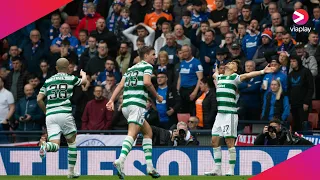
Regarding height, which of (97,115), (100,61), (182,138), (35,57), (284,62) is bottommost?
(182,138)

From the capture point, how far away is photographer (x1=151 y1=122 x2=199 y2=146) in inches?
794

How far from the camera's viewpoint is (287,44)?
22219 mm

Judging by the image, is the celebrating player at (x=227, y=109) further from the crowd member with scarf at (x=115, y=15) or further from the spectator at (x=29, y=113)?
the crowd member with scarf at (x=115, y=15)

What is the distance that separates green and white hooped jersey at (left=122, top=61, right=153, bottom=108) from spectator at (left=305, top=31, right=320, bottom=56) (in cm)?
753

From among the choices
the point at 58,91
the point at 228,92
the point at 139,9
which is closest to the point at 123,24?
the point at 139,9

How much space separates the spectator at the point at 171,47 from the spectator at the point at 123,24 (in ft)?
6.00

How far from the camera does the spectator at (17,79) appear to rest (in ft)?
79.9

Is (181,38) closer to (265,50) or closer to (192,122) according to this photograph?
(265,50)

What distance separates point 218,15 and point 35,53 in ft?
17.8

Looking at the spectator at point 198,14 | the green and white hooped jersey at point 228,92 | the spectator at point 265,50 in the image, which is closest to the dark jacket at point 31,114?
the spectator at point 198,14

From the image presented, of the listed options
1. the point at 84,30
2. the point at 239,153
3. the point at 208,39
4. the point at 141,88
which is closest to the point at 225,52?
the point at 208,39

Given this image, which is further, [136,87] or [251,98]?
[251,98]

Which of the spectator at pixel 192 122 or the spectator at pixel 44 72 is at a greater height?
the spectator at pixel 44 72

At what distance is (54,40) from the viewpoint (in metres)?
25.2
